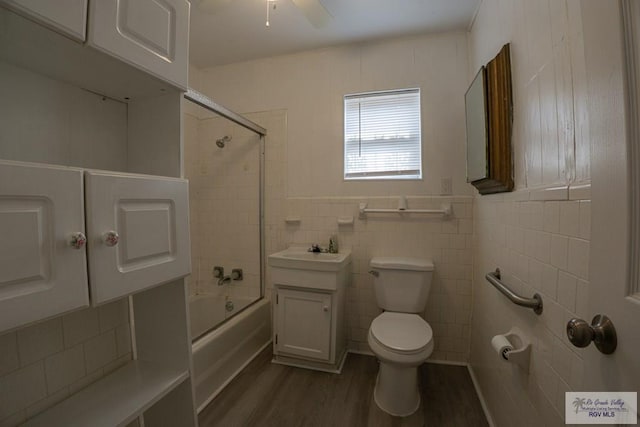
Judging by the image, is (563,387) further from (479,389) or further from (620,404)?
(479,389)

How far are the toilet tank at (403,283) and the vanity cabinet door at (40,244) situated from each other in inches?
64.6

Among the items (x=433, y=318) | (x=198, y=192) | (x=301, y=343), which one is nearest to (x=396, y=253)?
(x=433, y=318)

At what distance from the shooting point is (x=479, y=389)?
167 centimetres

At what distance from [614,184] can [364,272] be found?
178 cm

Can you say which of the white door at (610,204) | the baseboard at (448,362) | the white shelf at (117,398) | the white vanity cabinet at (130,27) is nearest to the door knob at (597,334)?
the white door at (610,204)

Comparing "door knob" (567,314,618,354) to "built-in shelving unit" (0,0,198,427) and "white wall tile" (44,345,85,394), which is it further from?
"white wall tile" (44,345,85,394)

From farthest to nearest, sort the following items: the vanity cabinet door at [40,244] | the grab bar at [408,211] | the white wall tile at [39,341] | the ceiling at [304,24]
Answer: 1. the grab bar at [408,211]
2. the ceiling at [304,24]
3. the white wall tile at [39,341]
4. the vanity cabinet door at [40,244]

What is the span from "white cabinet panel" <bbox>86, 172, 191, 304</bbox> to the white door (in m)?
1.12

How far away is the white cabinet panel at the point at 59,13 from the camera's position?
58cm

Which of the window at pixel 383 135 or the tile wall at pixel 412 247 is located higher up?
the window at pixel 383 135

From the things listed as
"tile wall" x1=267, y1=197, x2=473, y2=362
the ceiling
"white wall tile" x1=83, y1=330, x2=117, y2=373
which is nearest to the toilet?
"tile wall" x1=267, y1=197, x2=473, y2=362

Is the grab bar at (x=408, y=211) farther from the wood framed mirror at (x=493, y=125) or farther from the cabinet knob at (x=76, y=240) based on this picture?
the cabinet knob at (x=76, y=240)

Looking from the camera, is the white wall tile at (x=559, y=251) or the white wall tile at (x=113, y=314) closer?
the white wall tile at (x=559, y=251)

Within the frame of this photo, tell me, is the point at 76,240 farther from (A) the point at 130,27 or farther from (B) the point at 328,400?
→ (B) the point at 328,400
